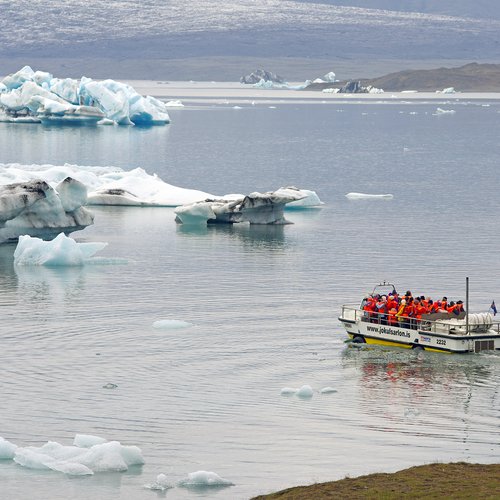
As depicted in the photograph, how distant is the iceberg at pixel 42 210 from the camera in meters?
67.1

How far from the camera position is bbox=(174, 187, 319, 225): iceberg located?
80562 mm

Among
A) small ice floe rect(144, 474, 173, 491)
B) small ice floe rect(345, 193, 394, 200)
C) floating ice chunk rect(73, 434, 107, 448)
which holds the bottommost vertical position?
small ice floe rect(345, 193, 394, 200)

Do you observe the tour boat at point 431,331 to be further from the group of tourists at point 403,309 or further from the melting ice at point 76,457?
the melting ice at point 76,457

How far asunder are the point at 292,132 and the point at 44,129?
36.0 meters

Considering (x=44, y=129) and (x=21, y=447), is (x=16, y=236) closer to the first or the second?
(x=21, y=447)

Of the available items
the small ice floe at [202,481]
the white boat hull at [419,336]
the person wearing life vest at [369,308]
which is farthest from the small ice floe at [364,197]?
the small ice floe at [202,481]

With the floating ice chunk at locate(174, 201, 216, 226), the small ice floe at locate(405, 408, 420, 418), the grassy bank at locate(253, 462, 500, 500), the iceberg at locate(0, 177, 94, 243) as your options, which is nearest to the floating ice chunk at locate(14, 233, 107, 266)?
the iceberg at locate(0, 177, 94, 243)

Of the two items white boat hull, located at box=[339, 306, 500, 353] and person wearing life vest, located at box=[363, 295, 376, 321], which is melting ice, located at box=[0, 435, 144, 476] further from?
person wearing life vest, located at box=[363, 295, 376, 321]

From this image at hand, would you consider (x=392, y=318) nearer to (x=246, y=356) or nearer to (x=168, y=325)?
(x=246, y=356)

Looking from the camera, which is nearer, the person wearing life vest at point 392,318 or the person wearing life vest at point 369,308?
the person wearing life vest at point 392,318

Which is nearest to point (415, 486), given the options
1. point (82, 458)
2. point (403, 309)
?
point (82, 458)

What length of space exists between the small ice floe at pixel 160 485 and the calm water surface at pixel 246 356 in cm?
26

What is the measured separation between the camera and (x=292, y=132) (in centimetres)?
19162

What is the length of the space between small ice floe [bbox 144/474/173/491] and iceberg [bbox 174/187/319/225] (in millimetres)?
48383
